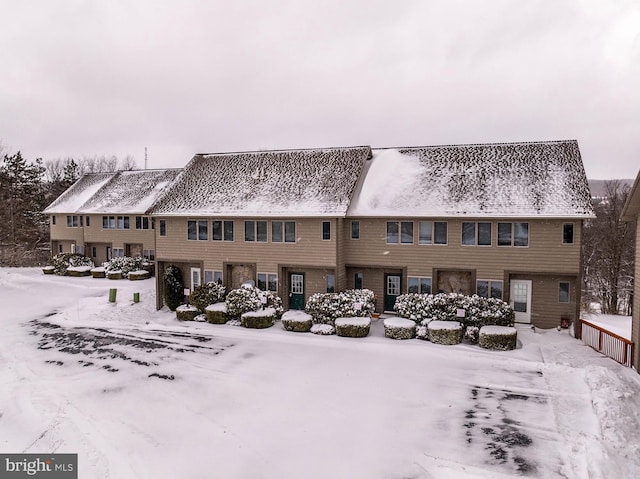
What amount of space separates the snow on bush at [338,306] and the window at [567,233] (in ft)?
30.0

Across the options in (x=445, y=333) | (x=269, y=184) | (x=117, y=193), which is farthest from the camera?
(x=117, y=193)

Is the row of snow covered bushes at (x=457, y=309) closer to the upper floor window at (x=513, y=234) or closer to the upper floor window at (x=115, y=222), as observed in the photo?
the upper floor window at (x=513, y=234)

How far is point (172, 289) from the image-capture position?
2342cm

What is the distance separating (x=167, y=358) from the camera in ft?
51.2

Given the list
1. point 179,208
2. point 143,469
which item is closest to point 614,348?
point 143,469

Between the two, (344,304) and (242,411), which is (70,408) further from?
(344,304)

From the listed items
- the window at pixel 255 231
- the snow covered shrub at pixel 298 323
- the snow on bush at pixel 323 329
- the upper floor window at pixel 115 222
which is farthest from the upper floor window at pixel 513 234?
the upper floor window at pixel 115 222

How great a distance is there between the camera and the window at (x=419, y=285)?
20.7 meters

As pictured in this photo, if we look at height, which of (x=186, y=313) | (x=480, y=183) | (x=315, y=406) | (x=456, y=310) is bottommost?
(x=315, y=406)

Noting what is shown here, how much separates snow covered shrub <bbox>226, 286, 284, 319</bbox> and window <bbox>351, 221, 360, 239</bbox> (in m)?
5.19

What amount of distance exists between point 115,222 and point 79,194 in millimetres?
7733

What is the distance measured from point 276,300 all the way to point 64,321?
11.3m

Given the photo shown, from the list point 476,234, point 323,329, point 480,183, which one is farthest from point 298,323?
point 480,183

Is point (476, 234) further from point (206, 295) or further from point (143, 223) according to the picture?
point (143, 223)
